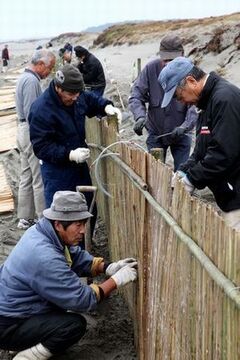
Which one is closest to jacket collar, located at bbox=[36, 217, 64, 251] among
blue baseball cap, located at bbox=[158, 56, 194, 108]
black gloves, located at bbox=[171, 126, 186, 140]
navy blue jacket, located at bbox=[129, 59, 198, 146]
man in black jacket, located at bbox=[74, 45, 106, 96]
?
blue baseball cap, located at bbox=[158, 56, 194, 108]

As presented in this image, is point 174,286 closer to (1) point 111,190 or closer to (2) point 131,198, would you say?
(2) point 131,198

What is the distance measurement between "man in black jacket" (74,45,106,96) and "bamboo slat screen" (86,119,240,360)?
6.53 metres

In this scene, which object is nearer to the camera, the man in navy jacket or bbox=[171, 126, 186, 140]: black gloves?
the man in navy jacket

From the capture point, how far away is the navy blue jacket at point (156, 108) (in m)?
5.65

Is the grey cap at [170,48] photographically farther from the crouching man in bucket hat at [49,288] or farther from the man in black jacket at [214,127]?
Result: the crouching man in bucket hat at [49,288]

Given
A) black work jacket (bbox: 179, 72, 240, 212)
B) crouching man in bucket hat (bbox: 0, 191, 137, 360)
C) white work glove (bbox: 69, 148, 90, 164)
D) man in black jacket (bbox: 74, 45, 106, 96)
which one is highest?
black work jacket (bbox: 179, 72, 240, 212)

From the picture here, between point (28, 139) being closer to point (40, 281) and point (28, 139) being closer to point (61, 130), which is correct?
point (61, 130)

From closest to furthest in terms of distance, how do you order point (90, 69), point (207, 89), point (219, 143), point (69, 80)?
point (219, 143) < point (207, 89) < point (69, 80) < point (90, 69)

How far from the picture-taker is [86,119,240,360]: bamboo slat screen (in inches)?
87.8

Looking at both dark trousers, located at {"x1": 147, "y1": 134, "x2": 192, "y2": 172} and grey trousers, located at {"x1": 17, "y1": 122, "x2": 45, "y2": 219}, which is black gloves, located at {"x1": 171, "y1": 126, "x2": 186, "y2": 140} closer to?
dark trousers, located at {"x1": 147, "y1": 134, "x2": 192, "y2": 172}

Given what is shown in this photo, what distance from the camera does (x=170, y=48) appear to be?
533 cm

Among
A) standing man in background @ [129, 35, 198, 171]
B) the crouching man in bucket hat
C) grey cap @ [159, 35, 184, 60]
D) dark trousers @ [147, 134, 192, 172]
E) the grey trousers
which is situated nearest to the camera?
the crouching man in bucket hat

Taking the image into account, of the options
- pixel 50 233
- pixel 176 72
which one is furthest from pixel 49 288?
pixel 176 72

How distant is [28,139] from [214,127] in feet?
10.6
